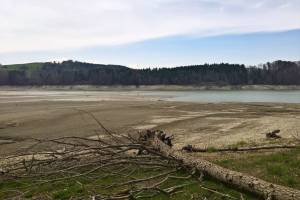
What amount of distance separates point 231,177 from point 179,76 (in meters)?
→ 134

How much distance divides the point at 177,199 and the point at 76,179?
8.77 ft

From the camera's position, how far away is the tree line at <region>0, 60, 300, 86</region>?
437ft

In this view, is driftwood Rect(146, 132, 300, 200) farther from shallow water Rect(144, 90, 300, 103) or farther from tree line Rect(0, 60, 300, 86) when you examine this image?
tree line Rect(0, 60, 300, 86)

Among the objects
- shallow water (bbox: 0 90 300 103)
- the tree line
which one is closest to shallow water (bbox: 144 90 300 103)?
shallow water (bbox: 0 90 300 103)

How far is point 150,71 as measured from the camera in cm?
15112

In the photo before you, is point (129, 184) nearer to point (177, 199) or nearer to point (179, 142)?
point (177, 199)

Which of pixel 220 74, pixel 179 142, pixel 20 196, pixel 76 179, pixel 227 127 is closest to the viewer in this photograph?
pixel 20 196

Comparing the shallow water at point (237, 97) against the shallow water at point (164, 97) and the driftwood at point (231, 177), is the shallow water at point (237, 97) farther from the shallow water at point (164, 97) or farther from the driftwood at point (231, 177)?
the driftwood at point (231, 177)

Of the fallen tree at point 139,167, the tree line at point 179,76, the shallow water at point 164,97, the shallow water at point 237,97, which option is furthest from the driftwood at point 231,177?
the tree line at point 179,76

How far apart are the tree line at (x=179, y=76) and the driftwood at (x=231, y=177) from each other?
120530 millimetres

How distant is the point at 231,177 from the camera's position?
A: 8148mm

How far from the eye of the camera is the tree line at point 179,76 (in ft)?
437

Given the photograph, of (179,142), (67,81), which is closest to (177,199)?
(179,142)

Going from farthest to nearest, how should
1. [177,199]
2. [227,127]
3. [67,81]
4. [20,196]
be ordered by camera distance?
[67,81] → [227,127] → [20,196] → [177,199]
